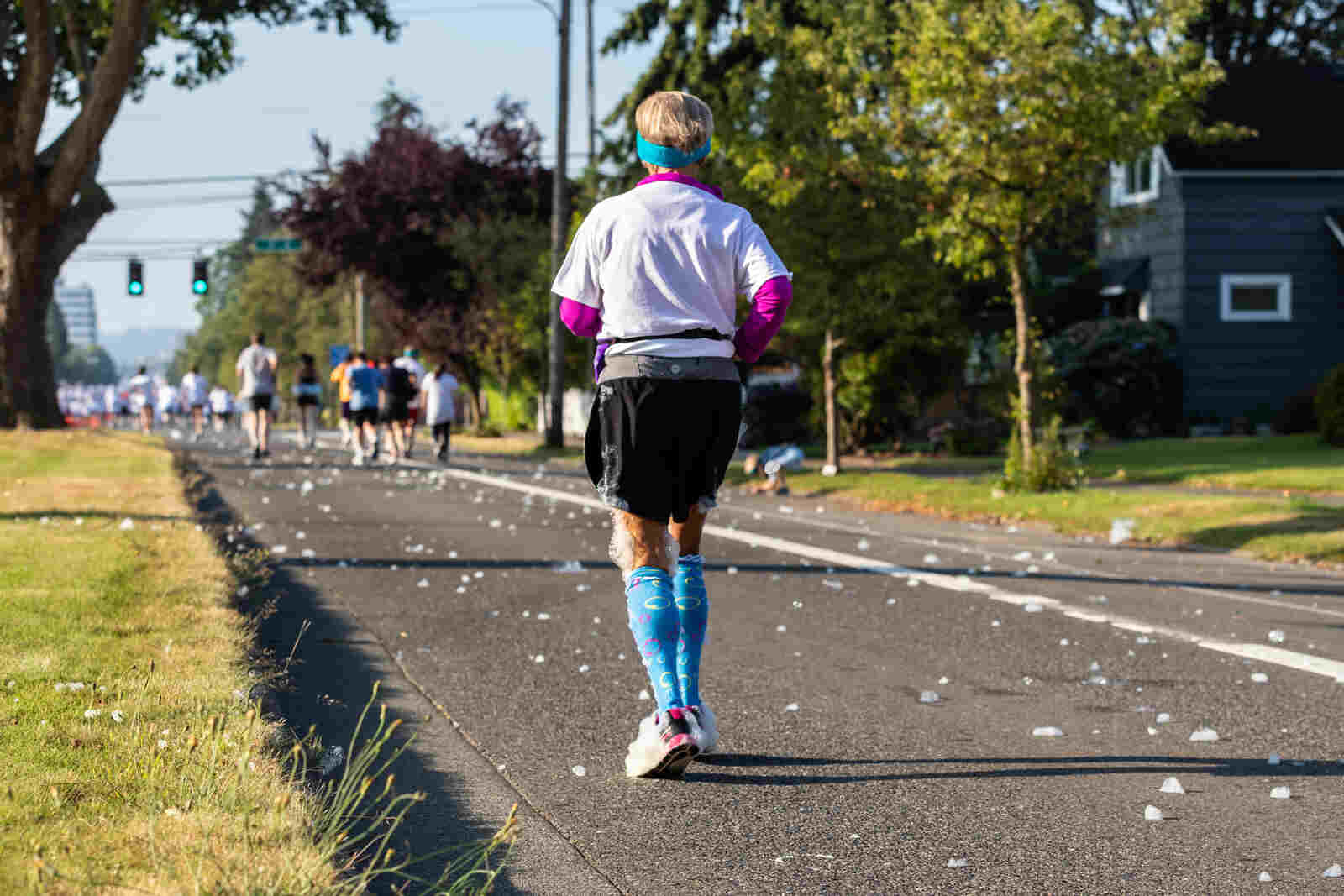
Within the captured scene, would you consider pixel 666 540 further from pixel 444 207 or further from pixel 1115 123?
pixel 444 207

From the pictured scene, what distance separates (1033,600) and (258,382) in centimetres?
1970

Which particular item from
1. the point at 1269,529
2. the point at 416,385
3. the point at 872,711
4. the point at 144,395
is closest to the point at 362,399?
the point at 416,385

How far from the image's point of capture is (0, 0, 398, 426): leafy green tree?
26.9 meters

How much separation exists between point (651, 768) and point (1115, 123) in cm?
1257

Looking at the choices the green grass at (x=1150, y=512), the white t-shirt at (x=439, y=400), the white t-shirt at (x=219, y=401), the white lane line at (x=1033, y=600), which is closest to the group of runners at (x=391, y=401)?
the white t-shirt at (x=439, y=400)

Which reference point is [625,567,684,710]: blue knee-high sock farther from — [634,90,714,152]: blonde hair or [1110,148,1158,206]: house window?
[1110,148,1158,206]: house window

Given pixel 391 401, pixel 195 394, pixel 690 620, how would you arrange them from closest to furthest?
pixel 690 620 < pixel 391 401 < pixel 195 394

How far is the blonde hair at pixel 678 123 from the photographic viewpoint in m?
5.38

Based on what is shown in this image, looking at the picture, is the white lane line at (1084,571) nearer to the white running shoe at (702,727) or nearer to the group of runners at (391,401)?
the white running shoe at (702,727)

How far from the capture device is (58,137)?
2941cm

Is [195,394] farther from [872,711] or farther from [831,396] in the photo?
[872,711]

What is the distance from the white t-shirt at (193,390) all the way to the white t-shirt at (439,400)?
12.6 meters

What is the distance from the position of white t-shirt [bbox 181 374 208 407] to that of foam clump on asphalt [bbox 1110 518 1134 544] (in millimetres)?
29377

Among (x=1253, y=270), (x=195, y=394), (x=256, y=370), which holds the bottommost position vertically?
(x=195, y=394)
